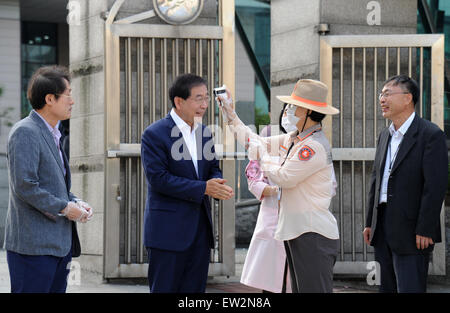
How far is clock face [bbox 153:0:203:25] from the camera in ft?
22.3

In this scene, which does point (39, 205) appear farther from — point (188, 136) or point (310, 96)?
point (310, 96)

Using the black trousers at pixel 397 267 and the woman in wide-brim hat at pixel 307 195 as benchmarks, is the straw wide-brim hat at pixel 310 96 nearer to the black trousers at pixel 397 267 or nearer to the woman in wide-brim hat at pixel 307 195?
the woman in wide-brim hat at pixel 307 195

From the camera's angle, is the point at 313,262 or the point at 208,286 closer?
the point at 313,262

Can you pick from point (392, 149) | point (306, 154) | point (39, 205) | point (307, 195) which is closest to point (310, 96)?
point (306, 154)

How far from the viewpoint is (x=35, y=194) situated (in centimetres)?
349

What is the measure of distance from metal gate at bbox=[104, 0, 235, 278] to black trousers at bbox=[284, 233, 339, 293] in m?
2.66

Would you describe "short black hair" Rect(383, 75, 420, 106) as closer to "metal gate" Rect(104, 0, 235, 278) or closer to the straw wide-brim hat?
the straw wide-brim hat

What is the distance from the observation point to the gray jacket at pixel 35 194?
3.51 meters

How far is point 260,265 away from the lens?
17.1ft

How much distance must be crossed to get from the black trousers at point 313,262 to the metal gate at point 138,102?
2.66m

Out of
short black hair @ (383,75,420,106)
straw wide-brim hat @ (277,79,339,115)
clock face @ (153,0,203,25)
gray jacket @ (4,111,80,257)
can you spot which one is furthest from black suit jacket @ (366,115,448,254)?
clock face @ (153,0,203,25)

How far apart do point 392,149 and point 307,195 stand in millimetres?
816
